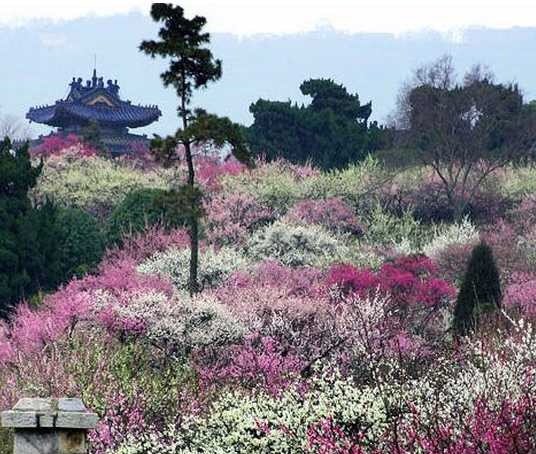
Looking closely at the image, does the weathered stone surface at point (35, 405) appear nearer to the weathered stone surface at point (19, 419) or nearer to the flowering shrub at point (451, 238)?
the weathered stone surface at point (19, 419)

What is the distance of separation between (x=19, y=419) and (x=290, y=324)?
21236mm

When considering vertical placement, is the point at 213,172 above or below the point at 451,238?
above

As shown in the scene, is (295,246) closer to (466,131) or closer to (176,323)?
(466,131)

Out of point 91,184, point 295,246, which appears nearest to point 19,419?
point 295,246

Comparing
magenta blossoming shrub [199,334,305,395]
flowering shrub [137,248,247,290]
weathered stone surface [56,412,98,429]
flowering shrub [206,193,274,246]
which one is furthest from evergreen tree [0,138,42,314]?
weathered stone surface [56,412,98,429]

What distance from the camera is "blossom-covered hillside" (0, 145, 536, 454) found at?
56.4 ft

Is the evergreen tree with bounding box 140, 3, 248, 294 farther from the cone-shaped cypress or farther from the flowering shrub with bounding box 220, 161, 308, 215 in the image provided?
the flowering shrub with bounding box 220, 161, 308, 215

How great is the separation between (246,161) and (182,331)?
6581 mm

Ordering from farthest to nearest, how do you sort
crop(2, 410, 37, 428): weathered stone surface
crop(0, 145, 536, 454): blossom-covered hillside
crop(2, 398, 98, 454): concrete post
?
1. crop(0, 145, 536, 454): blossom-covered hillside
2. crop(2, 398, 98, 454): concrete post
3. crop(2, 410, 37, 428): weathered stone surface

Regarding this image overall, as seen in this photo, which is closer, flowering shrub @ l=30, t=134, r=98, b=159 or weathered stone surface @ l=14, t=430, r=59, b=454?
weathered stone surface @ l=14, t=430, r=59, b=454

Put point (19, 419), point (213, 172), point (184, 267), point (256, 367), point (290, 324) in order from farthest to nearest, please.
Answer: point (213, 172)
point (184, 267)
point (290, 324)
point (256, 367)
point (19, 419)

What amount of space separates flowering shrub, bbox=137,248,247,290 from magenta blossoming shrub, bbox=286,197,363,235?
41.1 ft

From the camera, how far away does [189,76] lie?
3650 cm

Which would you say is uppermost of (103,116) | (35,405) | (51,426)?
(35,405)
